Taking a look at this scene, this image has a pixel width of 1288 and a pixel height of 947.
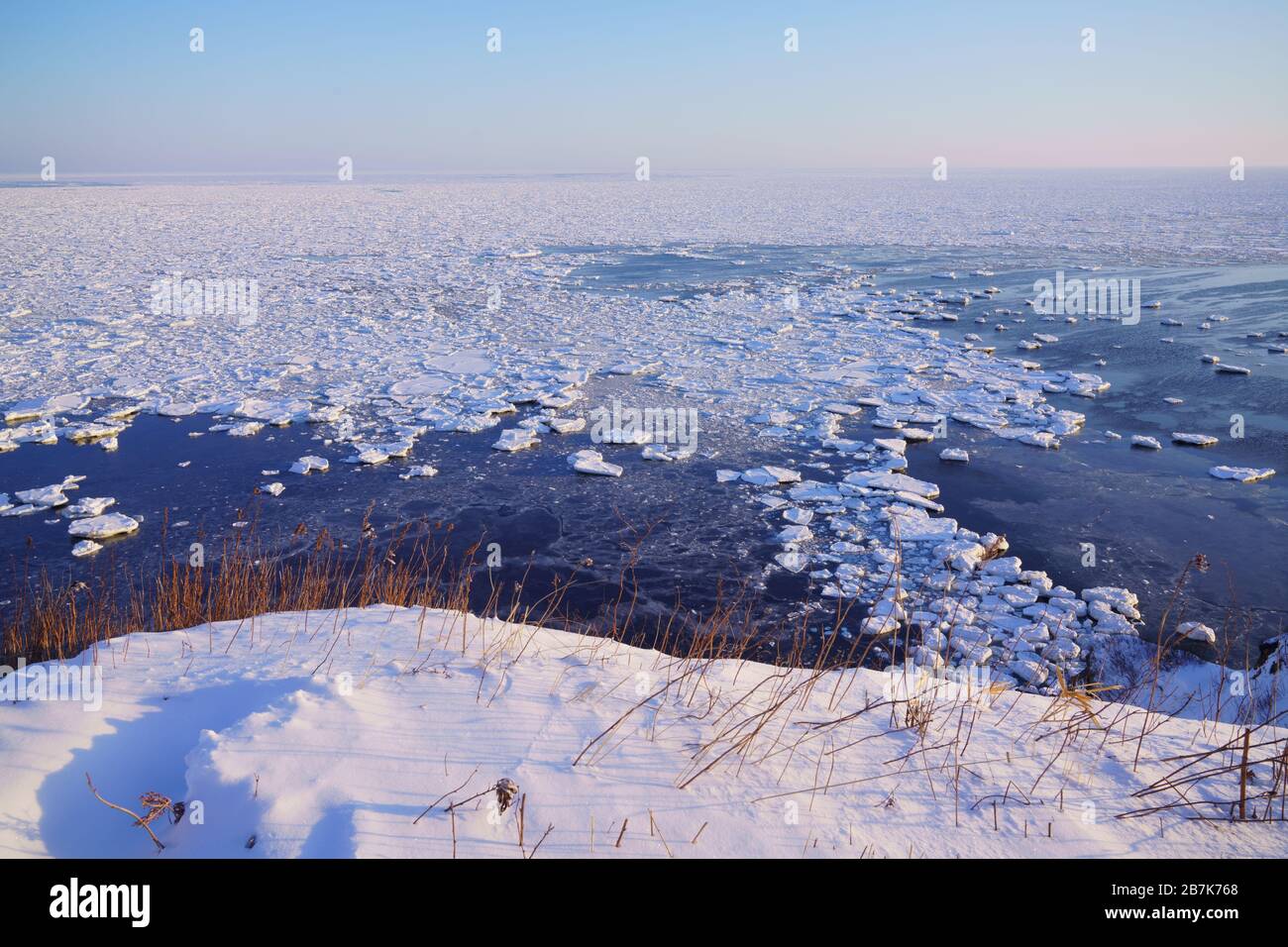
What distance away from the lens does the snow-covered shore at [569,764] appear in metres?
2.12

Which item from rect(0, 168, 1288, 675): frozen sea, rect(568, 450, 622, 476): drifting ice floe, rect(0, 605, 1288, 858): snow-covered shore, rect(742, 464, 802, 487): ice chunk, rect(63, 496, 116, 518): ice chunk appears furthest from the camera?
rect(568, 450, 622, 476): drifting ice floe

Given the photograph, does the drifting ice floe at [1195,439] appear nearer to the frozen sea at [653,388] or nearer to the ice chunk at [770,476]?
the frozen sea at [653,388]

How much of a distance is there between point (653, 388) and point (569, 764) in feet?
23.0

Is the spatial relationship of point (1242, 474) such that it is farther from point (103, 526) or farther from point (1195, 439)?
point (103, 526)

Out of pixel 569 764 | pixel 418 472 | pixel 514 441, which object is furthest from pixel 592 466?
pixel 569 764

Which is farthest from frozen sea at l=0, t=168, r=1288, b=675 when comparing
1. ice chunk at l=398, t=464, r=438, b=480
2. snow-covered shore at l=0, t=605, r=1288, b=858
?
snow-covered shore at l=0, t=605, r=1288, b=858

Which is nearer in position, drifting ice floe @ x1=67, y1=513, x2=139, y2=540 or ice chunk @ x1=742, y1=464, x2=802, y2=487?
drifting ice floe @ x1=67, y1=513, x2=139, y2=540

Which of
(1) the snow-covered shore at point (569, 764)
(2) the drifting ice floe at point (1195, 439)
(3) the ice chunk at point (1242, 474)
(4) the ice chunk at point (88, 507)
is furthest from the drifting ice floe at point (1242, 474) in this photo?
(4) the ice chunk at point (88, 507)

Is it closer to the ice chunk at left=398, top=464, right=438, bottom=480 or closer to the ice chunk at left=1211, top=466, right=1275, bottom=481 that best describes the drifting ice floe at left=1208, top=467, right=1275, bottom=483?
the ice chunk at left=1211, top=466, right=1275, bottom=481

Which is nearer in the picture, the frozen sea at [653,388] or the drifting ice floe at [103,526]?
the drifting ice floe at [103,526]

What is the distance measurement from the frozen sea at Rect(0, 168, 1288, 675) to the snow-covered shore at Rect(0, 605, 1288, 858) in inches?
71.8

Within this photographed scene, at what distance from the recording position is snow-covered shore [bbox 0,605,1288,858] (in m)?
2.12

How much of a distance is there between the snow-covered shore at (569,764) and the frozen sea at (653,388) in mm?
1824

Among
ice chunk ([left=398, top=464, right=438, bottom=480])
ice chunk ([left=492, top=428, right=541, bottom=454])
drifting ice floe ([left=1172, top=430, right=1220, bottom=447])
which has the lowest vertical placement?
ice chunk ([left=398, top=464, right=438, bottom=480])
